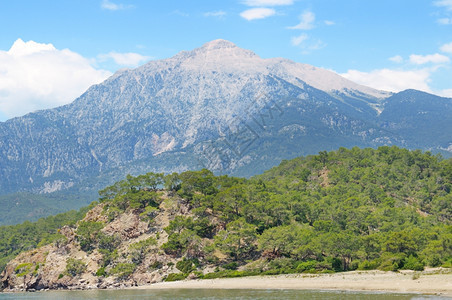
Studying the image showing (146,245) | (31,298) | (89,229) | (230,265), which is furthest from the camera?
(89,229)

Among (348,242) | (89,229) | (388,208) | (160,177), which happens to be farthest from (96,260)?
(388,208)

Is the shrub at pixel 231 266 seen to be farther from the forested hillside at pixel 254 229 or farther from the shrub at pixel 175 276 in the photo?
the shrub at pixel 175 276

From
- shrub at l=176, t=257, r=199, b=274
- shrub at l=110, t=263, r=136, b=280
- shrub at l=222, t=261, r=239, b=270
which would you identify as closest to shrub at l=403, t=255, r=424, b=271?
shrub at l=222, t=261, r=239, b=270

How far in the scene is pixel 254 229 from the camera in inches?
5399

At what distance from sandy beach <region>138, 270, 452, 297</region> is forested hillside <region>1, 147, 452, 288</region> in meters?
5.42

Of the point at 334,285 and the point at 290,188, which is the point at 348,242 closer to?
the point at 334,285

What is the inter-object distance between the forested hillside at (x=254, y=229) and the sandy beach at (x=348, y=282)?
17.8ft

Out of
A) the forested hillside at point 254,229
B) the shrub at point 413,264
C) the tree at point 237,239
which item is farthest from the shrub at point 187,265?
the shrub at point 413,264

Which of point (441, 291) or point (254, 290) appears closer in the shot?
point (441, 291)

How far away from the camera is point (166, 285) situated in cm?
12456

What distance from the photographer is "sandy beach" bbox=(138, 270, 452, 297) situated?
9031cm

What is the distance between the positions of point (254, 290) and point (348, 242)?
27.7 m

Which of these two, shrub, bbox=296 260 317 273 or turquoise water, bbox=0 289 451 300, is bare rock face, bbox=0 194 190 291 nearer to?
turquoise water, bbox=0 289 451 300

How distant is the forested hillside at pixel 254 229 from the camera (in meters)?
121
